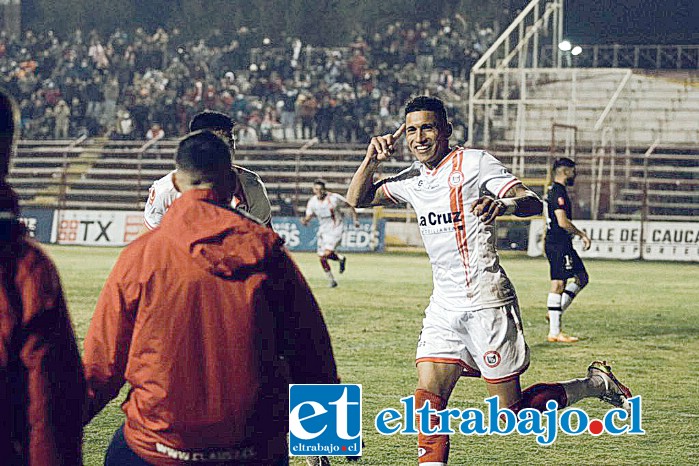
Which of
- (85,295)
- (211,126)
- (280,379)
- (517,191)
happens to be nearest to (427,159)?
(517,191)

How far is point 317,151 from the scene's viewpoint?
3450 cm

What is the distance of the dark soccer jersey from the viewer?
43.8ft

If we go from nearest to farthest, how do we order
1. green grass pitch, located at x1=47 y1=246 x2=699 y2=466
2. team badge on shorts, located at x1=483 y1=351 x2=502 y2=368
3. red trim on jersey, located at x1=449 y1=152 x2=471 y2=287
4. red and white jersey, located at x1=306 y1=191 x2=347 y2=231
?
team badge on shorts, located at x1=483 y1=351 x2=502 y2=368 < red trim on jersey, located at x1=449 y1=152 x2=471 y2=287 < green grass pitch, located at x1=47 y1=246 x2=699 y2=466 < red and white jersey, located at x1=306 y1=191 x2=347 y2=231

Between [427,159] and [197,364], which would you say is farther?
[427,159]

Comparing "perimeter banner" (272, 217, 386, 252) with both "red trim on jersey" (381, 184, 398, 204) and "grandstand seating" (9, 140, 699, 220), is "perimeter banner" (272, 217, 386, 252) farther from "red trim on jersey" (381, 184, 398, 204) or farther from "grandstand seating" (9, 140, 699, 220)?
"red trim on jersey" (381, 184, 398, 204)

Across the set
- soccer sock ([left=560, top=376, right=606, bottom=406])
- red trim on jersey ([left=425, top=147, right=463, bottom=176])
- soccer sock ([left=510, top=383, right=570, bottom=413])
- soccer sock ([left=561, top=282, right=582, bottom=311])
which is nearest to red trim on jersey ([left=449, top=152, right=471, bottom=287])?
red trim on jersey ([left=425, top=147, right=463, bottom=176])

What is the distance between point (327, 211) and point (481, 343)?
16.8 metres

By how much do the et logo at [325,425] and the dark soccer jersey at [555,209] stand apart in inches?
249

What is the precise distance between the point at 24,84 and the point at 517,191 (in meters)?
35.4

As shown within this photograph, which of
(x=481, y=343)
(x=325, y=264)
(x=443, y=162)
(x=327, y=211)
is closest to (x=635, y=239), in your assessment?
(x=327, y=211)

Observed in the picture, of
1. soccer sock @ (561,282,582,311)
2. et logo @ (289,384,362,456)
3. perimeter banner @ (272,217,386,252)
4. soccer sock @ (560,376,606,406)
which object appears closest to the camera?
et logo @ (289,384,362,456)

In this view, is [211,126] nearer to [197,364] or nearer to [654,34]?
[197,364]

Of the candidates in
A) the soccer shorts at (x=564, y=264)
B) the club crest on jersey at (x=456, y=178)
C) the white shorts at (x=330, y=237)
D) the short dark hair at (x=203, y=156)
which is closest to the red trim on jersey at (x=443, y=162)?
the club crest on jersey at (x=456, y=178)

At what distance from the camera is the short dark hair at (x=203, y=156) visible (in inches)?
137
